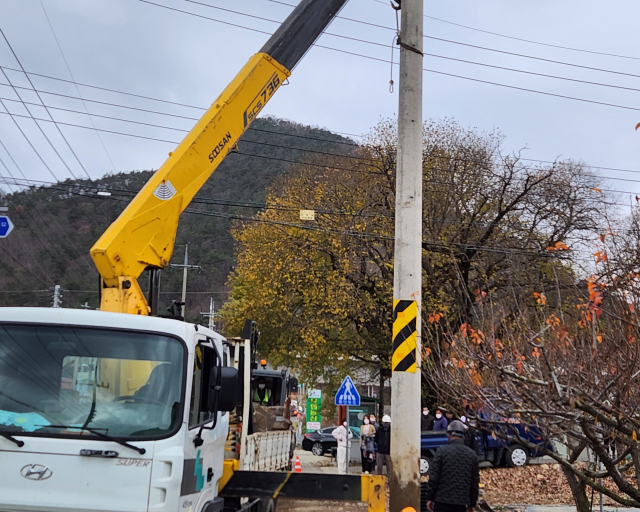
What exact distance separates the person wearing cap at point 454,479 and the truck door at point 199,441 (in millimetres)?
2688

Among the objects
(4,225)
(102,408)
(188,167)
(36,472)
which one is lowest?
(36,472)

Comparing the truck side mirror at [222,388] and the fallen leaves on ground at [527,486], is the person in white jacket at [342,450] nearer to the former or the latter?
the fallen leaves on ground at [527,486]

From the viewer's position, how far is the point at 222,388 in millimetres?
5383

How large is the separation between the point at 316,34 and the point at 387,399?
41.2 m

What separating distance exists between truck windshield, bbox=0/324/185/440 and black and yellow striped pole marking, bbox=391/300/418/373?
2.81 m

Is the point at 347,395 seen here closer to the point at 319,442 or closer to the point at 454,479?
the point at 454,479

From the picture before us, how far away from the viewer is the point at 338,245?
77.8 ft

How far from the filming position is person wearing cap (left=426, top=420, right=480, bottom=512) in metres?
7.29

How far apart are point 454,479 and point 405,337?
169cm

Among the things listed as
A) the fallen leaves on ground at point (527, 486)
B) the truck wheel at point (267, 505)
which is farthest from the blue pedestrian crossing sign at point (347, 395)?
the truck wheel at point (267, 505)

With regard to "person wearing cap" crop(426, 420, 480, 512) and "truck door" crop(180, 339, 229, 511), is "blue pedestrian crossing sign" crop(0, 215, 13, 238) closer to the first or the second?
"truck door" crop(180, 339, 229, 511)

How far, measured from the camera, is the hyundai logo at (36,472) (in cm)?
453

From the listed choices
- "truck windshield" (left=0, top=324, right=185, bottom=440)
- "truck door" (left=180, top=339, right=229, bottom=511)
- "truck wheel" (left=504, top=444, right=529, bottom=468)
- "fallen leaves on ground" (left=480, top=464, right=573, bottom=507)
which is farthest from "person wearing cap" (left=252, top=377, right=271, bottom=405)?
"truck wheel" (left=504, top=444, right=529, bottom=468)

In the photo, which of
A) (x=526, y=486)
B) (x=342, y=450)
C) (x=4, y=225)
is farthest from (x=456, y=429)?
(x=526, y=486)
